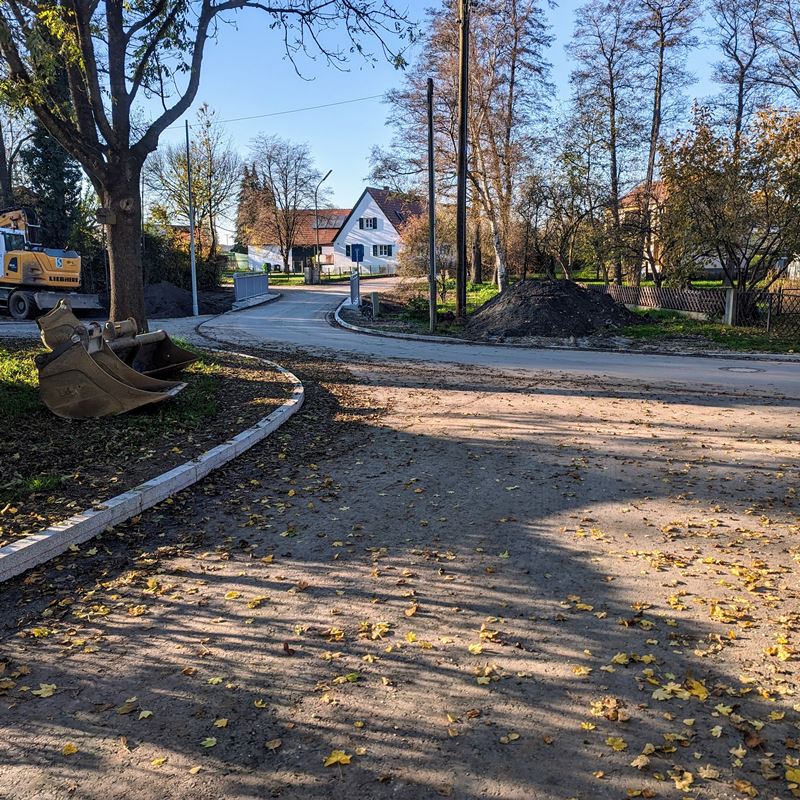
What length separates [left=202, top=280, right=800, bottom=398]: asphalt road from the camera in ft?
41.4

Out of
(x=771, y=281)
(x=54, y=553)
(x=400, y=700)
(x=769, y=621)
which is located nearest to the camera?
(x=400, y=700)

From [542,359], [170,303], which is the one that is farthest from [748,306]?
[170,303]

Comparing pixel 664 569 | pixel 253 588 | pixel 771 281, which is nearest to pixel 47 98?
pixel 253 588

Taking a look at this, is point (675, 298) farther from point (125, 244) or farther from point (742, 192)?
point (125, 244)

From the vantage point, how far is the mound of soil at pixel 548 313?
2067 cm

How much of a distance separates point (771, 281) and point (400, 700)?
21228mm

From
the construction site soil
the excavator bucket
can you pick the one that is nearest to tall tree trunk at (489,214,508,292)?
the construction site soil

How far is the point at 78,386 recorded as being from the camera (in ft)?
25.1

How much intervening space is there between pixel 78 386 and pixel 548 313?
52.3 feet

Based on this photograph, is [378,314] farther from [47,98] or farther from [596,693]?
[596,693]

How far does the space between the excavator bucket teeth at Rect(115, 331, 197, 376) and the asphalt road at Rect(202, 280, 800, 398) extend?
22.0 ft

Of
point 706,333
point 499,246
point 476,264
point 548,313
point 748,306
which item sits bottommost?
point 706,333

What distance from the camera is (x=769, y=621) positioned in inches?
145

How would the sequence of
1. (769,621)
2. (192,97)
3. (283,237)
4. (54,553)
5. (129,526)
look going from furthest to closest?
1. (283,237)
2. (192,97)
3. (129,526)
4. (54,553)
5. (769,621)
